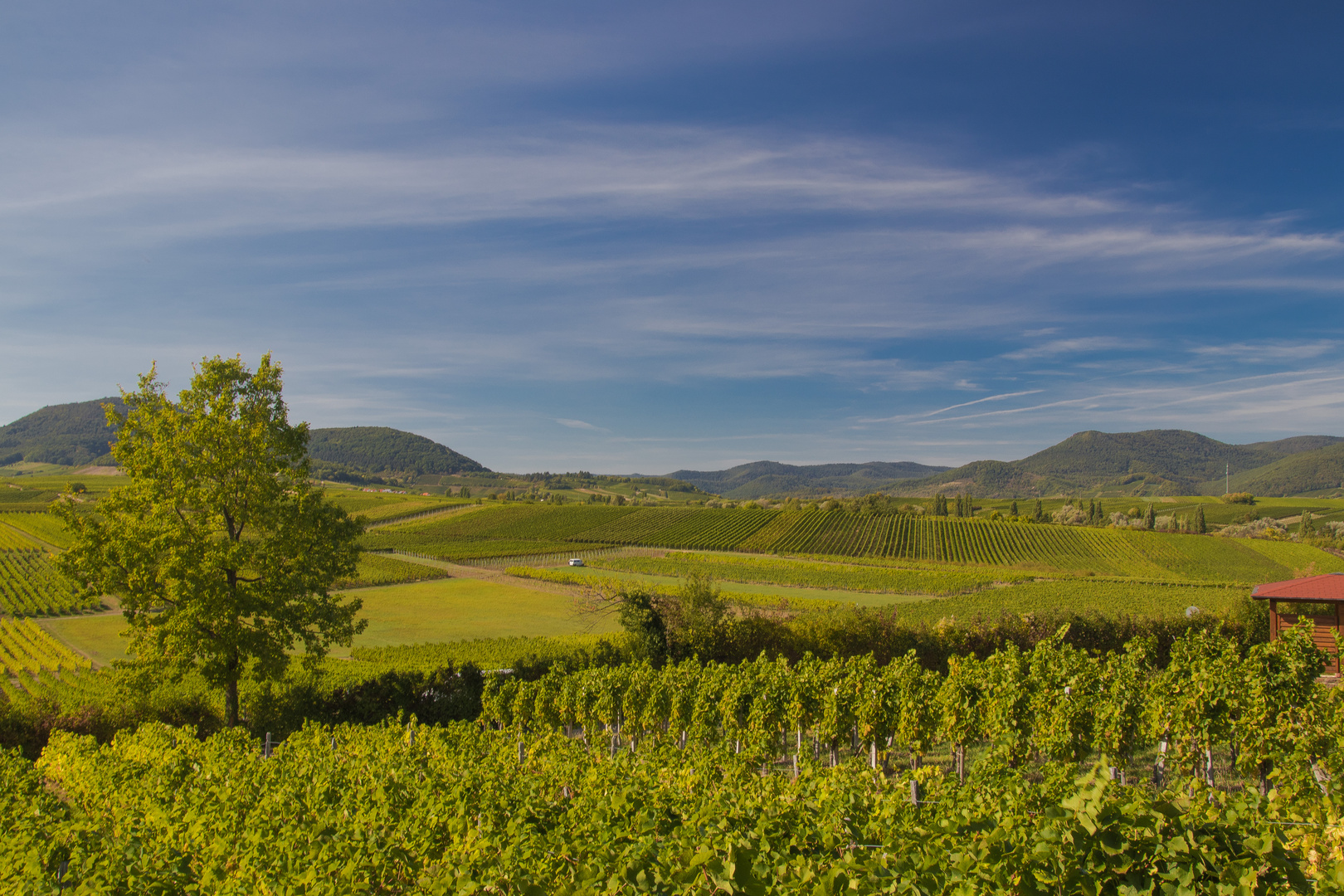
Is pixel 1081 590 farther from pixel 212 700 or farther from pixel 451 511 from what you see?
pixel 451 511

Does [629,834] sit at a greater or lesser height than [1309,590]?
greater

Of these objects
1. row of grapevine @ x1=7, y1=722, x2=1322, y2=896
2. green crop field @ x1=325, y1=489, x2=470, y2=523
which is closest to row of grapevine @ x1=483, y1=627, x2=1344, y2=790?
row of grapevine @ x1=7, y1=722, x2=1322, y2=896

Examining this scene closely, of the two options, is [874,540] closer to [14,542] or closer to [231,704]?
[231,704]

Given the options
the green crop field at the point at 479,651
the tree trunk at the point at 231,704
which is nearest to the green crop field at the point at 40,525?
the green crop field at the point at 479,651

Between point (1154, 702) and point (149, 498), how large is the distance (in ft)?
72.2

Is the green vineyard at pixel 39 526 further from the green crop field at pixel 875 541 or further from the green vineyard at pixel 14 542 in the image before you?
the green crop field at pixel 875 541

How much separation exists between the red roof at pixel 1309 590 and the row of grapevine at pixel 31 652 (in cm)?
→ 4464

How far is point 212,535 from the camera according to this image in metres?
17.4

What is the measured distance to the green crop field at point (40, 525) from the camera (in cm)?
6793

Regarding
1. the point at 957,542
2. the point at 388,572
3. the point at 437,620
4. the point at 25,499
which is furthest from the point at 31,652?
the point at 25,499

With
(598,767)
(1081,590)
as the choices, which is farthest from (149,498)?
(1081,590)

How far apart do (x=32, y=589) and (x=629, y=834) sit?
5948 cm

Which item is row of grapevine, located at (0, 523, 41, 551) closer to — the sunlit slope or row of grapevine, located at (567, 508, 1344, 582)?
the sunlit slope

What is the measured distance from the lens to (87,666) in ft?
90.7
